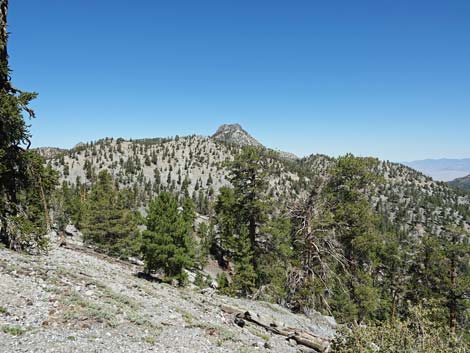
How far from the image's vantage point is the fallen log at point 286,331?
44.2 ft

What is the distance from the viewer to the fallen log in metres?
13.5

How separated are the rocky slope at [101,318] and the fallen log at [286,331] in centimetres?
34

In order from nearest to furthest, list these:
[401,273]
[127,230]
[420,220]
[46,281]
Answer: [46,281], [401,273], [127,230], [420,220]

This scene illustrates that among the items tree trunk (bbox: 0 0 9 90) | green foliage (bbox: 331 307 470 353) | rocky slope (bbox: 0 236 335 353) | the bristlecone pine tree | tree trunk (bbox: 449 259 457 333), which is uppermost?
tree trunk (bbox: 0 0 9 90)

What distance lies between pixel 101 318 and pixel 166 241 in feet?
38.4

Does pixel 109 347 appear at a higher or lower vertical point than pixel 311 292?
higher

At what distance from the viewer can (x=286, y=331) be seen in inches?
577

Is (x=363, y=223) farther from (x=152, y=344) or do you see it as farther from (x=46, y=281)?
(x=46, y=281)

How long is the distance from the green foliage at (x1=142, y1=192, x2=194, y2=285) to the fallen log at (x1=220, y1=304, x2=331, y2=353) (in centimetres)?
669

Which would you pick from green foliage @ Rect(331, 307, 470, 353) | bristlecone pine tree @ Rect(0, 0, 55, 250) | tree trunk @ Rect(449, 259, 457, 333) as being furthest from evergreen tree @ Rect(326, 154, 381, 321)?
bristlecone pine tree @ Rect(0, 0, 55, 250)

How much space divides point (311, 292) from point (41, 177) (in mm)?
16831

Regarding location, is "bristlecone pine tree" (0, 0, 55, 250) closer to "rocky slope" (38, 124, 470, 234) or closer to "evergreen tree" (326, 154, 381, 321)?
"evergreen tree" (326, 154, 381, 321)

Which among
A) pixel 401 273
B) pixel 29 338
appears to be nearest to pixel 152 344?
pixel 29 338

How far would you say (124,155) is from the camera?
135 m
